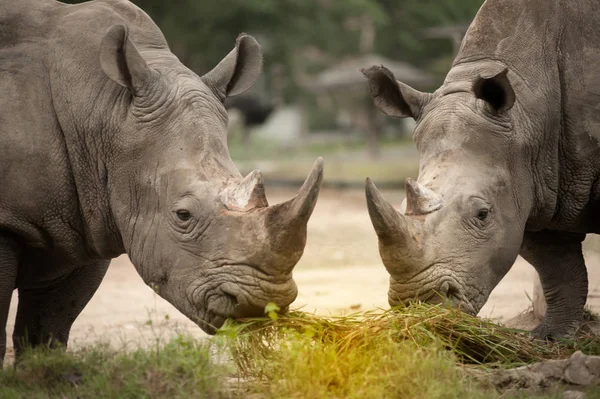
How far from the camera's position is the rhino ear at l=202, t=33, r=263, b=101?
6375 millimetres

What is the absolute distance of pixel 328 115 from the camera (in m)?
49.0

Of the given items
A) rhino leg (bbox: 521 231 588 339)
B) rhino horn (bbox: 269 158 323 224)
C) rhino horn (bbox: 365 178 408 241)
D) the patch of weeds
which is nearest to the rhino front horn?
rhino horn (bbox: 269 158 323 224)

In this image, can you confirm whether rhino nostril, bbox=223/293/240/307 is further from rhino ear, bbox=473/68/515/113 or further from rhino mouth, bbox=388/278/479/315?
rhino ear, bbox=473/68/515/113

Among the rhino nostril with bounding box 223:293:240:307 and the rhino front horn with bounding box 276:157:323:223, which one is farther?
the rhino nostril with bounding box 223:293:240:307

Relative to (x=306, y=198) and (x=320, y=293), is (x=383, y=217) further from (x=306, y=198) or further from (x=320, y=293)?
(x=320, y=293)

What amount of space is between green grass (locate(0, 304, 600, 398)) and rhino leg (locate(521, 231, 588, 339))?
1.60 metres

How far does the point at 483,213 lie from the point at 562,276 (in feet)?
5.19

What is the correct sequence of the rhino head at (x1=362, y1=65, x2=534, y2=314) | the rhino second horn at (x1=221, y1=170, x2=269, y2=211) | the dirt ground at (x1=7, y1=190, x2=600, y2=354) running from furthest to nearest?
the dirt ground at (x1=7, y1=190, x2=600, y2=354) → the rhino head at (x1=362, y1=65, x2=534, y2=314) → the rhino second horn at (x1=221, y1=170, x2=269, y2=211)

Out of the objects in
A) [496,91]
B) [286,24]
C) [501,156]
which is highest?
[286,24]

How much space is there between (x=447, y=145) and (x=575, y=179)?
3.16ft

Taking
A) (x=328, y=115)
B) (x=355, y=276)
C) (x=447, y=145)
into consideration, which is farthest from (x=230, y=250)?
(x=328, y=115)

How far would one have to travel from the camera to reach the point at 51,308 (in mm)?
6711

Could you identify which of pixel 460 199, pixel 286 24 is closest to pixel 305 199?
pixel 460 199

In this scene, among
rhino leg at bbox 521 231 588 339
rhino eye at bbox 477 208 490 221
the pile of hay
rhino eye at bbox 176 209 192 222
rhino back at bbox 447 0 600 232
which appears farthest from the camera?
rhino leg at bbox 521 231 588 339
